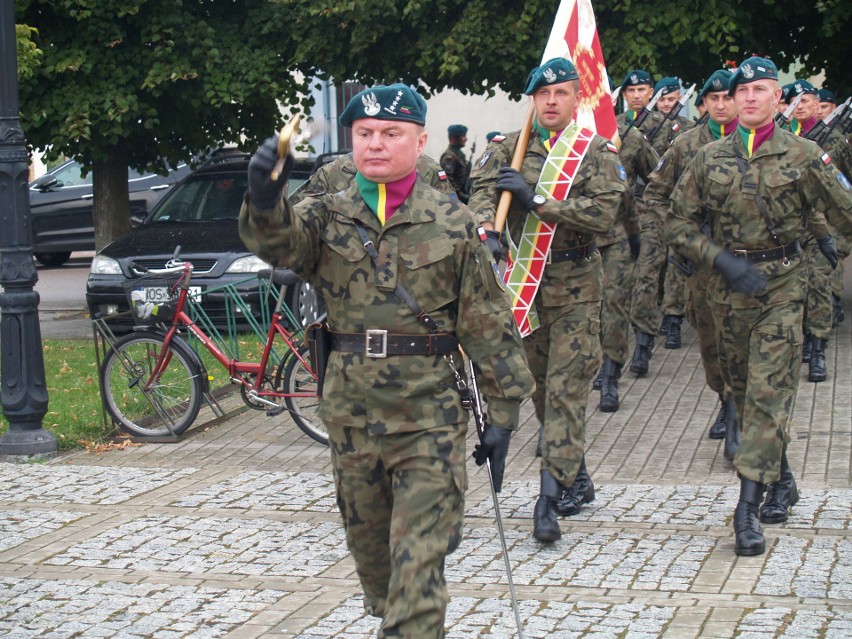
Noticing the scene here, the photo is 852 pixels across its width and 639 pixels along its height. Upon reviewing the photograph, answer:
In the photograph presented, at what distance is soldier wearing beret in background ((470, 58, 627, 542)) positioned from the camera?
7.12m

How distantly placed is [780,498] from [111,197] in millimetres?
11547

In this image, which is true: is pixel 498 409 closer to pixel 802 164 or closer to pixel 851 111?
pixel 802 164

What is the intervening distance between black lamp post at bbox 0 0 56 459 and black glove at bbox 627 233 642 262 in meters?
4.67

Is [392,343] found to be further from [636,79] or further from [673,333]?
[673,333]

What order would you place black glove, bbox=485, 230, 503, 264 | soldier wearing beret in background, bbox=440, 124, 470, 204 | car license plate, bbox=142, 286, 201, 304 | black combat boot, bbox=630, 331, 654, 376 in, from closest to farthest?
black glove, bbox=485, 230, 503, 264, car license plate, bbox=142, 286, 201, 304, black combat boot, bbox=630, 331, 654, 376, soldier wearing beret in background, bbox=440, 124, 470, 204

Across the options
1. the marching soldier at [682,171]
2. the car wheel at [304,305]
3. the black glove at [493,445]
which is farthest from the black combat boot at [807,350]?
the black glove at [493,445]

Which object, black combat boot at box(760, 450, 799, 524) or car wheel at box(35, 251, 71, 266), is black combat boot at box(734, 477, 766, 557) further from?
car wheel at box(35, 251, 71, 266)

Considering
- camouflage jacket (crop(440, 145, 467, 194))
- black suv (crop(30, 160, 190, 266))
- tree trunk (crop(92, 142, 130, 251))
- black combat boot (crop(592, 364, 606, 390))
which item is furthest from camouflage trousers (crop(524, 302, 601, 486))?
black suv (crop(30, 160, 190, 266))

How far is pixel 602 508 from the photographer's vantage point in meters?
7.65

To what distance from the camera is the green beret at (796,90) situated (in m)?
13.7

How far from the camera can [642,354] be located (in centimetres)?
1200

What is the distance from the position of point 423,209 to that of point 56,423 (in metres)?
6.19

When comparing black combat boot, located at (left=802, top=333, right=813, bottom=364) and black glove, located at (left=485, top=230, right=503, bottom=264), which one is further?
black combat boot, located at (left=802, top=333, right=813, bottom=364)

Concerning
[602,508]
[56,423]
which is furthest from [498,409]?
[56,423]
